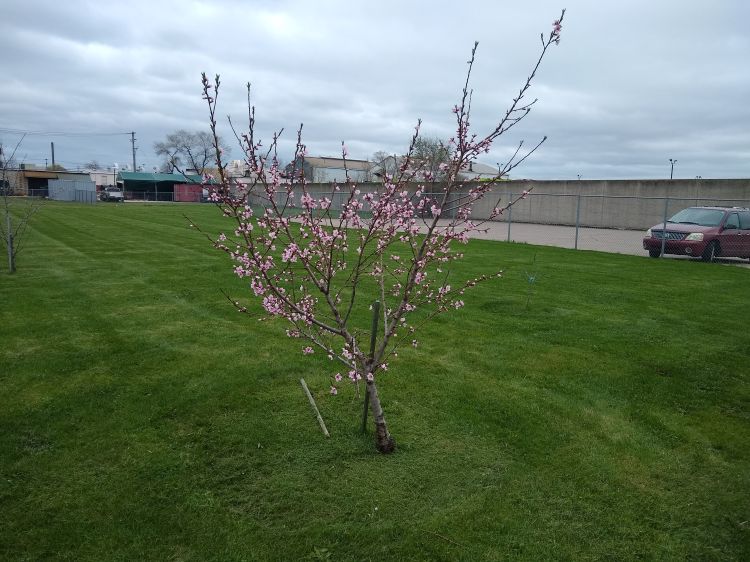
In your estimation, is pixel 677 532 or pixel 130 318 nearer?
pixel 677 532

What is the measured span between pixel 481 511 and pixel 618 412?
197 cm

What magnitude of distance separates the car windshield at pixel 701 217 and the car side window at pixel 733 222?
0.64ft

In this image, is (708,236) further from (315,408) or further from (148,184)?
(148,184)

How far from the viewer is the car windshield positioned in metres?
14.9

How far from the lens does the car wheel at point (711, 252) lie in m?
14.3

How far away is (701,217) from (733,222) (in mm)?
866

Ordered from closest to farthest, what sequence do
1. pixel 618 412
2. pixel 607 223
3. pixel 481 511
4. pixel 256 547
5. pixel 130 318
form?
1. pixel 256 547
2. pixel 481 511
3. pixel 618 412
4. pixel 130 318
5. pixel 607 223

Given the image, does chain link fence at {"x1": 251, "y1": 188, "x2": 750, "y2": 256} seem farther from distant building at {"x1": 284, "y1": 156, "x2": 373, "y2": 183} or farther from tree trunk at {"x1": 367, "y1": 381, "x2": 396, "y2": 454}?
tree trunk at {"x1": 367, "y1": 381, "x2": 396, "y2": 454}

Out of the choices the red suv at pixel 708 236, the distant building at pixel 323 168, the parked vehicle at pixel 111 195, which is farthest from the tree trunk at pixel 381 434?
the parked vehicle at pixel 111 195

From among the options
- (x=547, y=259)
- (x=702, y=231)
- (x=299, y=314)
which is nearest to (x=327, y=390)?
(x=299, y=314)

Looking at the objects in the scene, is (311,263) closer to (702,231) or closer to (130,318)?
(130,318)

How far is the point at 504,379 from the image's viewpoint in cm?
528

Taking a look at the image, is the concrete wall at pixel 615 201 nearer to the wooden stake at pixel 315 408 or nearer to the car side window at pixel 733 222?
the car side window at pixel 733 222

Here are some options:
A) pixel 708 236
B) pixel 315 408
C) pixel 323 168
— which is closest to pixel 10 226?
pixel 315 408
